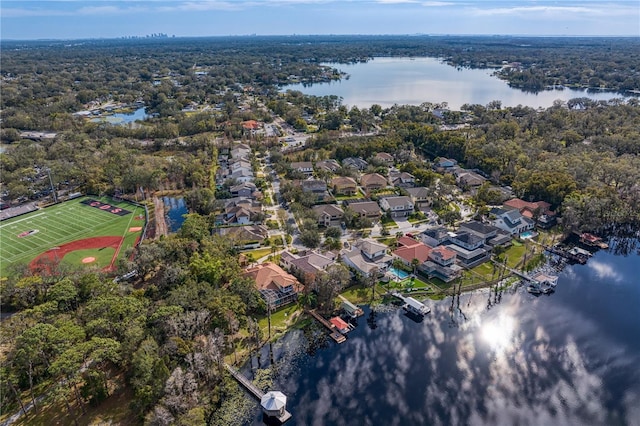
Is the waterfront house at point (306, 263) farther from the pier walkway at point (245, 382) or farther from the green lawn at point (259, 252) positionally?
the pier walkway at point (245, 382)

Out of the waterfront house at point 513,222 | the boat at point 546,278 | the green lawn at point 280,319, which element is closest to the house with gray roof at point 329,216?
the green lawn at point 280,319

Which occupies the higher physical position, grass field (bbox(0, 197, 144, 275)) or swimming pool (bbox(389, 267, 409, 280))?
grass field (bbox(0, 197, 144, 275))

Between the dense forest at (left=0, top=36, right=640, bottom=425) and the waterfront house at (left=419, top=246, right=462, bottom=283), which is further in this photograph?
the waterfront house at (left=419, top=246, right=462, bottom=283)

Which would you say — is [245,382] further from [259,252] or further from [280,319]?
[259,252]

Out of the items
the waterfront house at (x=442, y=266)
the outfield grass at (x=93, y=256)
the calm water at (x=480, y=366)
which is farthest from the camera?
the outfield grass at (x=93, y=256)

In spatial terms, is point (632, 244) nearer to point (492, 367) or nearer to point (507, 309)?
point (507, 309)

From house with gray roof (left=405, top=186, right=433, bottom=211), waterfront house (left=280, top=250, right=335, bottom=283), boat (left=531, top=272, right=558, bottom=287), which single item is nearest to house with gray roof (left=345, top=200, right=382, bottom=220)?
house with gray roof (left=405, top=186, right=433, bottom=211)

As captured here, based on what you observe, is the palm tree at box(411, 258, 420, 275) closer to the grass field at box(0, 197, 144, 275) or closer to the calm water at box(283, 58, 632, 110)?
the grass field at box(0, 197, 144, 275)
